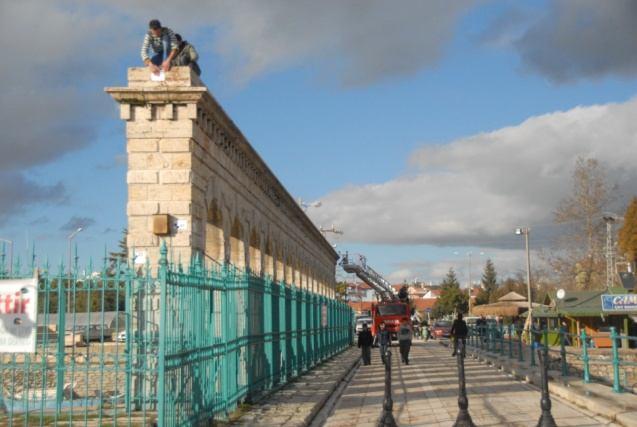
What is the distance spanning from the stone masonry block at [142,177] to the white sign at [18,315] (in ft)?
18.3

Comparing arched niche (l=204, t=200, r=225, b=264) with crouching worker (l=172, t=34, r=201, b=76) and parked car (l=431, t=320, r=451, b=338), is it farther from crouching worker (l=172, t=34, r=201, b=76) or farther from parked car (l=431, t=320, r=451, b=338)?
parked car (l=431, t=320, r=451, b=338)

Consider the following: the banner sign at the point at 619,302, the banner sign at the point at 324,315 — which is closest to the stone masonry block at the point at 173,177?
the banner sign at the point at 324,315

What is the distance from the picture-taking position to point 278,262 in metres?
30.8

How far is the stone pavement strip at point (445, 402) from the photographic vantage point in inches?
522

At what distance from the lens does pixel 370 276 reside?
71875mm

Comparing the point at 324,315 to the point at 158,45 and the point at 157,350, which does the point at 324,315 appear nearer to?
the point at 158,45

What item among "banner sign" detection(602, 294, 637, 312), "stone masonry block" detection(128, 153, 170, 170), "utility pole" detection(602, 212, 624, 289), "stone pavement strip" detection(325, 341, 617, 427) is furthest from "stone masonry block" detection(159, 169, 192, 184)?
"utility pole" detection(602, 212, 624, 289)

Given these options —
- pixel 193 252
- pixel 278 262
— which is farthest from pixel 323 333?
pixel 193 252

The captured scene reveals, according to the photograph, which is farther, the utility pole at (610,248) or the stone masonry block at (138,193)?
the utility pole at (610,248)

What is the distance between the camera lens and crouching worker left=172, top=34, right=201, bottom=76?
16344 mm

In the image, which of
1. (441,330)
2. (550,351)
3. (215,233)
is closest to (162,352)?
(215,233)

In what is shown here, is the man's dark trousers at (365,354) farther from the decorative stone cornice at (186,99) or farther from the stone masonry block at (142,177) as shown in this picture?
the stone masonry block at (142,177)

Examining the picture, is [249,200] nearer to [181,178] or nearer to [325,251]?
[181,178]

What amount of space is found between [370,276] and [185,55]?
185 ft
